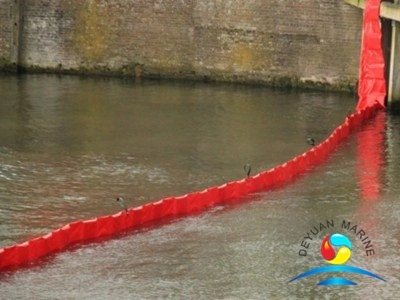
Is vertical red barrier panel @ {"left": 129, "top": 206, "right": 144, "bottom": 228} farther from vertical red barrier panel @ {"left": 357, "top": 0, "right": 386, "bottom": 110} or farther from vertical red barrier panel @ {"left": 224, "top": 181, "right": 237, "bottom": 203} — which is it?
vertical red barrier panel @ {"left": 357, "top": 0, "right": 386, "bottom": 110}

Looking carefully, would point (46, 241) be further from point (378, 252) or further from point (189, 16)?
point (189, 16)

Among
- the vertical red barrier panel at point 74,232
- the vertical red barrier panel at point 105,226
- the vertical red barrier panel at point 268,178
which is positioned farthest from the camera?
the vertical red barrier panel at point 268,178

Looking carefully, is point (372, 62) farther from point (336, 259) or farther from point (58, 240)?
point (58, 240)

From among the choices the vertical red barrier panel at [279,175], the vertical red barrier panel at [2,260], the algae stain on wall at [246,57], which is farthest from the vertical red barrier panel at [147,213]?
the algae stain on wall at [246,57]

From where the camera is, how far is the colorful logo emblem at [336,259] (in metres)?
16.1

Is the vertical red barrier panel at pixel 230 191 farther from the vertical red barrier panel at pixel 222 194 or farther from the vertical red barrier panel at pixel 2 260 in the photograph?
the vertical red barrier panel at pixel 2 260

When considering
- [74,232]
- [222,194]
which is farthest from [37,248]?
[222,194]

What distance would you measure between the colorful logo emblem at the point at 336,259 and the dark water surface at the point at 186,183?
132mm

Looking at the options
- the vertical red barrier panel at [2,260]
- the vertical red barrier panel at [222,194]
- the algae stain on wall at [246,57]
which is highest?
the algae stain on wall at [246,57]

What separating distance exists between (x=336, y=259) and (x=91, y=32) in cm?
1826

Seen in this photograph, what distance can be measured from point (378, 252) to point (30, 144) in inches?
390

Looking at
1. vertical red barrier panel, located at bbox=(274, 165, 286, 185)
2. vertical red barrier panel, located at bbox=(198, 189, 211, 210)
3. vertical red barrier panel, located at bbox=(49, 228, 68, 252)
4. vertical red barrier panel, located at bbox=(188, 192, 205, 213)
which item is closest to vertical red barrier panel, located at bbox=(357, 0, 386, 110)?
vertical red barrier panel, located at bbox=(274, 165, 286, 185)

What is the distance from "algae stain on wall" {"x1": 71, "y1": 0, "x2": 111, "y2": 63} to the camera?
33875mm

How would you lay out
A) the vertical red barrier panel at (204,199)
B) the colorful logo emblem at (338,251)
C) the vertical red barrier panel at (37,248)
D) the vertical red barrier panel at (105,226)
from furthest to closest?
the vertical red barrier panel at (204,199) → the vertical red barrier panel at (105,226) → the colorful logo emblem at (338,251) → the vertical red barrier panel at (37,248)
